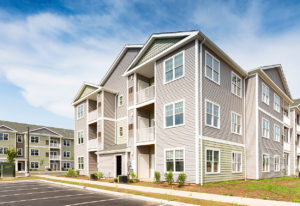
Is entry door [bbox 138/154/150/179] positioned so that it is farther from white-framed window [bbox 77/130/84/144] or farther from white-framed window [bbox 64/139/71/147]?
white-framed window [bbox 64/139/71/147]

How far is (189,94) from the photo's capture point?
1692 cm

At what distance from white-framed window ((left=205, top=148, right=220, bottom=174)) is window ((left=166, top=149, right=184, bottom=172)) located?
1.71 metres

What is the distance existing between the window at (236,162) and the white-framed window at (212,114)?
12.2 feet

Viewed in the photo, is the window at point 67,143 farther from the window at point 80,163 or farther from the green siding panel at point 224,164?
the green siding panel at point 224,164

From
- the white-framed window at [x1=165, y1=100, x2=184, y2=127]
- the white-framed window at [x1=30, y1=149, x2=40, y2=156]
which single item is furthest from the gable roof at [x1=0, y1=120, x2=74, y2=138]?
the white-framed window at [x1=165, y1=100, x2=184, y2=127]

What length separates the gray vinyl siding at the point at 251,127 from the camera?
2100 cm

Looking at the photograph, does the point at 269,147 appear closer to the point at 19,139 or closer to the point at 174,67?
the point at 174,67

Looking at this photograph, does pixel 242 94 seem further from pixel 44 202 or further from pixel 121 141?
pixel 44 202

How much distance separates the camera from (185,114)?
16984 millimetres

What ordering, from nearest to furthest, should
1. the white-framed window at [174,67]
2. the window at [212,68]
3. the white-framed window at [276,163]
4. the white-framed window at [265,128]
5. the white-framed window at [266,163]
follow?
1. the window at [212,68]
2. the white-framed window at [174,67]
3. the white-framed window at [266,163]
4. the white-framed window at [265,128]
5. the white-framed window at [276,163]

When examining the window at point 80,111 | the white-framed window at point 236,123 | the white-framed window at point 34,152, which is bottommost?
the white-framed window at point 34,152

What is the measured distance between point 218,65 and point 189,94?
423cm

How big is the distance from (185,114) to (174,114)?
1117mm

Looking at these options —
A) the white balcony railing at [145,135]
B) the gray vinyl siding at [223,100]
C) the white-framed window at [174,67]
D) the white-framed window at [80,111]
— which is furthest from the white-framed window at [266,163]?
the white-framed window at [80,111]
